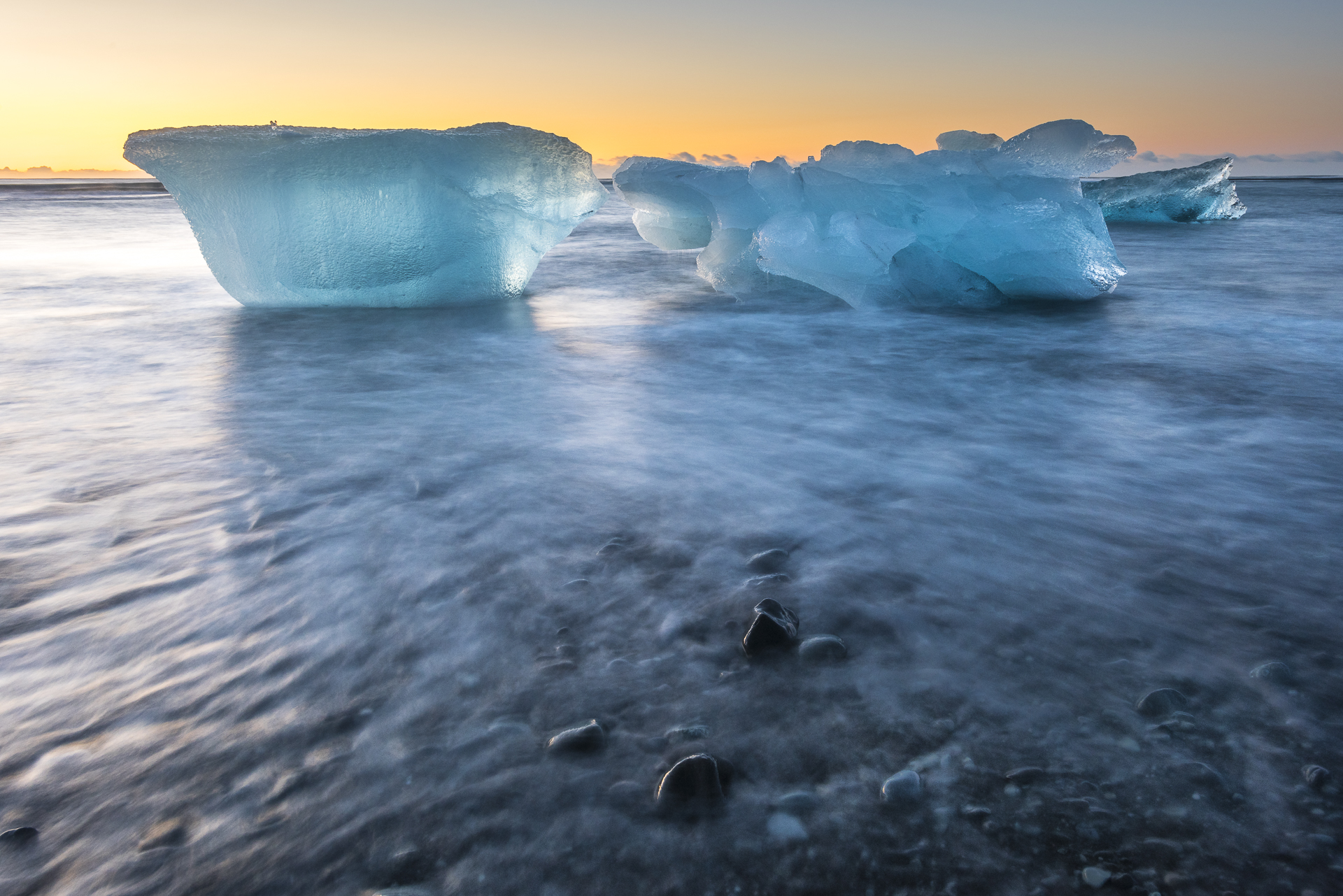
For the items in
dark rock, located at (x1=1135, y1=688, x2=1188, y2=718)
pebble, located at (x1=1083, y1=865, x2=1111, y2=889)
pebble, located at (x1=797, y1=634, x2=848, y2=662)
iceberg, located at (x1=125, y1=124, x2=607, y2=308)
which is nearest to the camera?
pebble, located at (x1=1083, y1=865, x2=1111, y2=889)

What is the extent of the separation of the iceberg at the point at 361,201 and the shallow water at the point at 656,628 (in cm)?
145

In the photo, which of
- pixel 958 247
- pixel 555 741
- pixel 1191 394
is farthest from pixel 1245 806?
pixel 958 247

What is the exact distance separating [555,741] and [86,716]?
60cm

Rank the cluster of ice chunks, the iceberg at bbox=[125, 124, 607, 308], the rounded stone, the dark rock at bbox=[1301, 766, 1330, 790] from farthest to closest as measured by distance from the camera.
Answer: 1. the cluster of ice chunks
2. the iceberg at bbox=[125, 124, 607, 308]
3. the rounded stone
4. the dark rock at bbox=[1301, 766, 1330, 790]

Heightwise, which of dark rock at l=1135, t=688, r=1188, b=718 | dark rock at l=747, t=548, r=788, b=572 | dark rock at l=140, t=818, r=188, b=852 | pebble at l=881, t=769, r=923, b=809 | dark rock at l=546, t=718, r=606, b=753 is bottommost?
dark rock at l=140, t=818, r=188, b=852

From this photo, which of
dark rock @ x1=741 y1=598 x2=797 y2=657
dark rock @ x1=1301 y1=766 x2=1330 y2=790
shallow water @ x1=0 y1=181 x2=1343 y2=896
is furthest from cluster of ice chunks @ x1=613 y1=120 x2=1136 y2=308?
dark rock @ x1=1301 y1=766 x2=1330 y2=790

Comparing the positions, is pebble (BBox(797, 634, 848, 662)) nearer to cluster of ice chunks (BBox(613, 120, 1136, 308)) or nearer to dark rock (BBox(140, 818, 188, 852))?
dark rock (BBox(140, 818, 188, 852))

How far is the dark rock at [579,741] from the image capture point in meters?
0.86

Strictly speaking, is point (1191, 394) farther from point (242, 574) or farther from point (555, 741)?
point (242, 574)

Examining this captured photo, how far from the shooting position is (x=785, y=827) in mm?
756

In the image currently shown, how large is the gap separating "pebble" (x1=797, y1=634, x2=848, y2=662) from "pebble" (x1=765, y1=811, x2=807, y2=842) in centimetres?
27

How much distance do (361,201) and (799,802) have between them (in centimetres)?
371

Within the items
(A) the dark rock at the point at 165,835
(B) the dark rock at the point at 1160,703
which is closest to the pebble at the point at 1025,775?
(B) the dark rock at the point at 1160,703

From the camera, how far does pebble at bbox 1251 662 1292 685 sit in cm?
96
